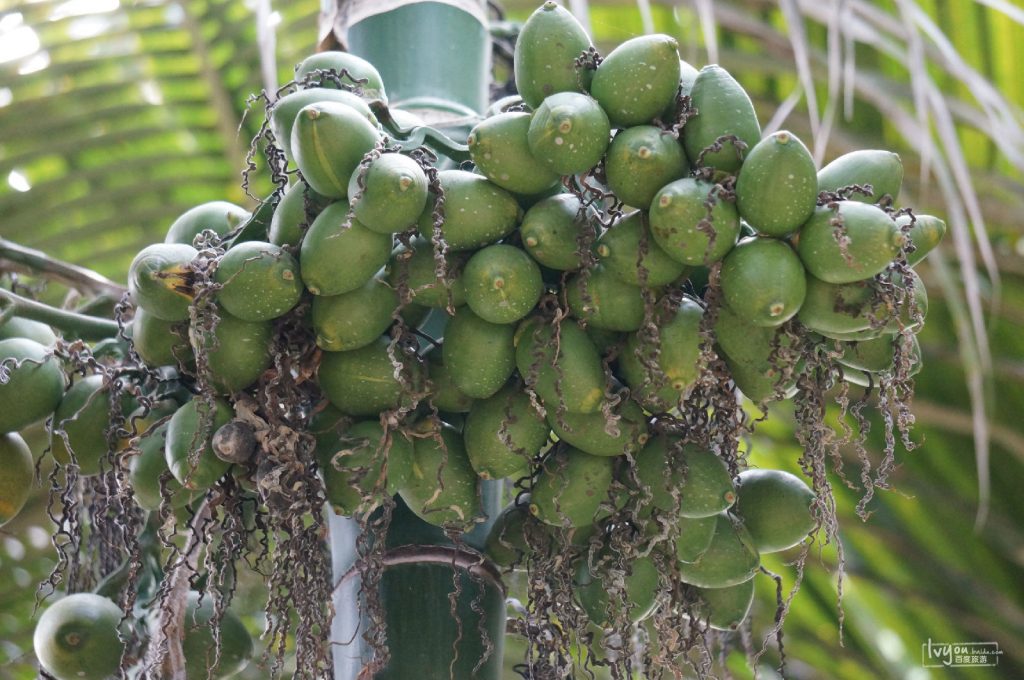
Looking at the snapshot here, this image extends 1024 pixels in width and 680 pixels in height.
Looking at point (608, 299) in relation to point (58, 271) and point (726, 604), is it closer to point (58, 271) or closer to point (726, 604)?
point (726, 604)

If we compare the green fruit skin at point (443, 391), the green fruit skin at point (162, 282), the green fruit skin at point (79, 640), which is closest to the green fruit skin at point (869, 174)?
the green fruit skin at point (443, 391)

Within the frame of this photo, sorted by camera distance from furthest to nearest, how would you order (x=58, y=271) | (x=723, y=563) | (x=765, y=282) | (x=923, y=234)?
(x=58, y=271) < (x=723, y=563) < (x=923, y=234) < (x=765, y=282)

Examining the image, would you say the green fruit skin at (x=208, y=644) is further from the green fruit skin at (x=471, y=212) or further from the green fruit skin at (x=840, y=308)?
the green fruit skin at (x=840, y=308)


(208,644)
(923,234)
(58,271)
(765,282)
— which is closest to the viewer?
(765,282)

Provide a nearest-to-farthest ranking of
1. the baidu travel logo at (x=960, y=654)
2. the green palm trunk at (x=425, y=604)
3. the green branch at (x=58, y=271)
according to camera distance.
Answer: the green palm trunk at (x=425, y=604), the green branch at (x=58, y=271), the baidu travel logo at (x=960, y=654)

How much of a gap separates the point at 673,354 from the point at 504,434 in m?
0.19

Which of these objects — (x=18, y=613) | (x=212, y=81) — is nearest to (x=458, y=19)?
(x=212, y=81)

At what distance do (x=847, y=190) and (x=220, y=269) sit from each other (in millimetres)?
635

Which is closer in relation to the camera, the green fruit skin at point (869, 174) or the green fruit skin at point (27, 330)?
the green fruit skin at point (869, 174)

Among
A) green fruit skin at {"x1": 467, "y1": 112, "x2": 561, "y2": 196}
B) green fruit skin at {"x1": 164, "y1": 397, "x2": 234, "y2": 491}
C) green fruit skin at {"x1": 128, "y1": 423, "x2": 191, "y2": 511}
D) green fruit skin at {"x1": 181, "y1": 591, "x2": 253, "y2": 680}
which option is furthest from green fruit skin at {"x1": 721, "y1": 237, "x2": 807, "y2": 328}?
green fruit skin at {"x1": 181, "y1": 591, "x2": 253, "y2": 680}

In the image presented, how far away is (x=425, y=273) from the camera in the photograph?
48.5 inches

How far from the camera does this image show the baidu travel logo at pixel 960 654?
2.65m

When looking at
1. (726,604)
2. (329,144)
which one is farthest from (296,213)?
(726,604)

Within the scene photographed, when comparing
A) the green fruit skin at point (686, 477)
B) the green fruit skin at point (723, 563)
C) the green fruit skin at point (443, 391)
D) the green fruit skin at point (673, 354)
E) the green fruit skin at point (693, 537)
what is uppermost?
the green fruit skin at point (673, 354)
